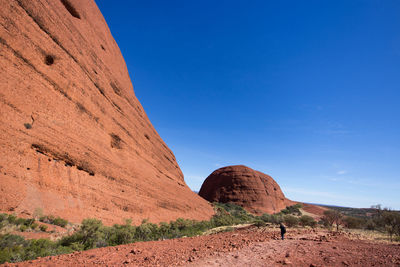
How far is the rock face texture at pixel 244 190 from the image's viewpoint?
42250mm

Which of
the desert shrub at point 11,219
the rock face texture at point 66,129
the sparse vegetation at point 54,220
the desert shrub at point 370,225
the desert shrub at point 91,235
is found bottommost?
the desert shrub at point 370,225

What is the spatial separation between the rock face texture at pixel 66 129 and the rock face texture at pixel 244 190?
26276 millimetres

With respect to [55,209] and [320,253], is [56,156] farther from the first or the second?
[320,253]

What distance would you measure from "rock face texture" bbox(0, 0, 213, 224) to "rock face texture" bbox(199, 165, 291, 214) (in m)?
26.3

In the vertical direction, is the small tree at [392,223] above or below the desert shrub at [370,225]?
above

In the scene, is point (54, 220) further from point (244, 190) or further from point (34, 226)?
point (244, 190)

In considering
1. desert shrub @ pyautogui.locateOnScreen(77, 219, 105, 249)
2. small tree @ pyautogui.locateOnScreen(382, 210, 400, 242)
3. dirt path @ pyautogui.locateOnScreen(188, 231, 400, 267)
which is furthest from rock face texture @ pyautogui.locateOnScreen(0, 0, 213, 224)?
small tree @ pyautogui.locateOnScreen(382, 210, 400, 242)

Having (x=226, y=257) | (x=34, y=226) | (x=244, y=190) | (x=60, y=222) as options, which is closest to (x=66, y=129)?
(x=60, y=222)

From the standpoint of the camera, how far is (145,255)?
6.07 m

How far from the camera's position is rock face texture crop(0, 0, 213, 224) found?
29.8ft

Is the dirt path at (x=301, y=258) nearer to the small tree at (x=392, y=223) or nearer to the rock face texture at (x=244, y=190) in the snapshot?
the small tree at (x=392, y=223)

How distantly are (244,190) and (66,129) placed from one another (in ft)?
131

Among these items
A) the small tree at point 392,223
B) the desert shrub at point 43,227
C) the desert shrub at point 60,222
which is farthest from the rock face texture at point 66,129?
the small tree at point 392,223

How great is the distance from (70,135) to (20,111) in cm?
281
